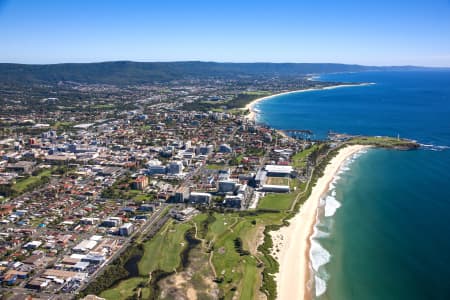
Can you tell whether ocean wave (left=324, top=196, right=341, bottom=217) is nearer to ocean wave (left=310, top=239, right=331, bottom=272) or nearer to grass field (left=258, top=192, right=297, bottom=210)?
grass field (left=258, top=192, right=297, bottom=210)

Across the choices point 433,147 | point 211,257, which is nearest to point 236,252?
point 211,257

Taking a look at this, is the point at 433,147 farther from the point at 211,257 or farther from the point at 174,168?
the point at 211,257

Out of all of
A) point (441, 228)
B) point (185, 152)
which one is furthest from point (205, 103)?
point (441, 228)

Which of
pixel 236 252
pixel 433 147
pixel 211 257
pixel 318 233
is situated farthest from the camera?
pixel 433 147

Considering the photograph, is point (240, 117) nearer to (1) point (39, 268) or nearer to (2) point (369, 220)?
(2) point (369, 220)

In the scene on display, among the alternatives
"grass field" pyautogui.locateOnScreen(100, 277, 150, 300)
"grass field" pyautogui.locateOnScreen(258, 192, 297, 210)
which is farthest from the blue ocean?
"grass field" pyautogui.locateOnScreen(100, 277, 150, 300)

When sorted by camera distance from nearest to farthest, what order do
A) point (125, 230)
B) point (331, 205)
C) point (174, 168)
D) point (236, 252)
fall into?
point (236, 252) < point (125, 230) < point (331, 205) < point (174, 168)
